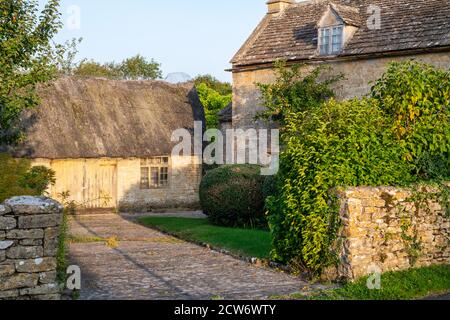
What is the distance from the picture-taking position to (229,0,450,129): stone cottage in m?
20.1

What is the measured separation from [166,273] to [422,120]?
20.6 feet

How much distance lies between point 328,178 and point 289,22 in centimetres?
1472

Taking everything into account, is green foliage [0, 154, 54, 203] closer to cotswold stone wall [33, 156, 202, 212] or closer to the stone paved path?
the stone paved path

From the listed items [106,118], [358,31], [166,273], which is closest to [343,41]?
[358,31]

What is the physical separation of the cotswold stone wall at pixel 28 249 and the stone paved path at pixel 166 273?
4.37ft

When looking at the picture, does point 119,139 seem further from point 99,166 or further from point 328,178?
point 328,178

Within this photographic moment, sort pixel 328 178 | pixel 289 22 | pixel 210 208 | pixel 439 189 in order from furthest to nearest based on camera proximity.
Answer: pixel 289 22 < pixel 210 208 < pixel 439 189 < pixel 328 178

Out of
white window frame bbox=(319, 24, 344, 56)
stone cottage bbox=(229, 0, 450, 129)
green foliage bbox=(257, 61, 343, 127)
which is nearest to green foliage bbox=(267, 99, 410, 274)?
stone cottage bbox=(229, 0, 450, 129)

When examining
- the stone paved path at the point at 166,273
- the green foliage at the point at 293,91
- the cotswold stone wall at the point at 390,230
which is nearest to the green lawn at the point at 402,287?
the cotswold stone wall at the point at 390,230

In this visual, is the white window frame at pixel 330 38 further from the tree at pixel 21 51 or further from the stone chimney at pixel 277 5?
the tree at pixel 21 51

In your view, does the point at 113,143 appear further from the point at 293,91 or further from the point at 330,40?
the point at 330,40

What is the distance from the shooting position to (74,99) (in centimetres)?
2605
